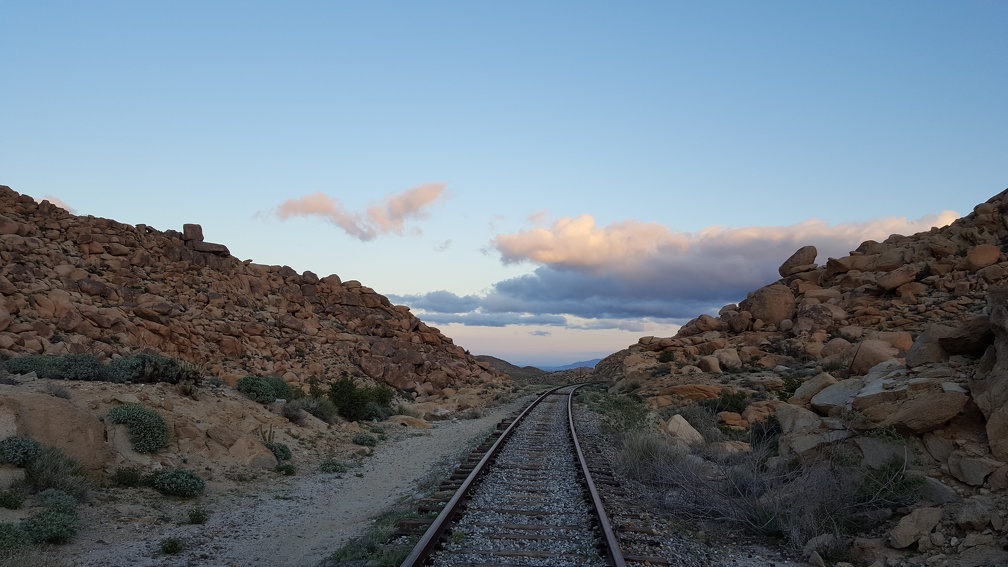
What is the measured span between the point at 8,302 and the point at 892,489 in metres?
28.7

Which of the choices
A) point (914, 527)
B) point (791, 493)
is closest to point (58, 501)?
point (791, 493)

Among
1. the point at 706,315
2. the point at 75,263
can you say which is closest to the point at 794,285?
the point at 706,315

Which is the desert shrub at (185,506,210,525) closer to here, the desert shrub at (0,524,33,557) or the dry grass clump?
the desert shrub at (0,524,33,557)

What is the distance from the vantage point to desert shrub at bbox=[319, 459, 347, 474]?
13336mm

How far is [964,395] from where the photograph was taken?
818 centimetres

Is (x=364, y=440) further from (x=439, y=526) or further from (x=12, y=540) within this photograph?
(x=12, y=540)

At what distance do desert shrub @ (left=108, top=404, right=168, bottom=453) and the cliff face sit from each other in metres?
10.7

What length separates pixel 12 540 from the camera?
6461 mm

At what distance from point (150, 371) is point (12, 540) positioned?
8130mm

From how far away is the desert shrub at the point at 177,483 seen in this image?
970 cm

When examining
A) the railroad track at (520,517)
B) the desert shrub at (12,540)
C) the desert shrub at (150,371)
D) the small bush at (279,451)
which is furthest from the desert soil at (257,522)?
the desert shrub at (150,371)

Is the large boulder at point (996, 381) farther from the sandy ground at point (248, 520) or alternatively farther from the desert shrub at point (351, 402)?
the desert shrub at point (351, 402)

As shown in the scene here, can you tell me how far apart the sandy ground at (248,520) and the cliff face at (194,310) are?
1250 centimetres

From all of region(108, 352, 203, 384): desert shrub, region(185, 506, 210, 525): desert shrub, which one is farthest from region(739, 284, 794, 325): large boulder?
region(185, 506, 210, 525): desert shrub
